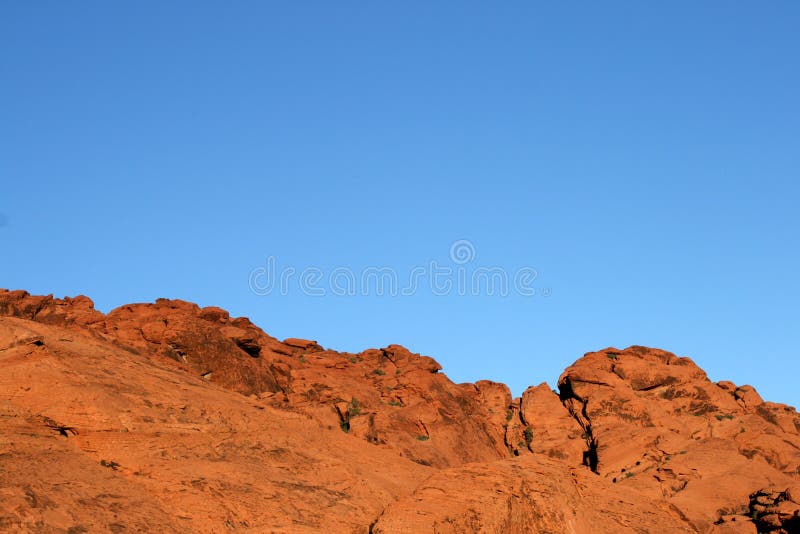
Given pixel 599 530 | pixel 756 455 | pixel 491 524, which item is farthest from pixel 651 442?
pixel 491 524

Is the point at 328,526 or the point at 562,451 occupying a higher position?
the point at 562,451

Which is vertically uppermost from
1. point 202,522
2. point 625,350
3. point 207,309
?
point 625,350

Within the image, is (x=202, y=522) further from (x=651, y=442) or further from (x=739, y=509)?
(x=651, y=442)

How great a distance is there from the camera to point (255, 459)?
18.7 metres

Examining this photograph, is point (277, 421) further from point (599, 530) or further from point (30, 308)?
point (30, 308)

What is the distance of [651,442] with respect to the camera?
131ft

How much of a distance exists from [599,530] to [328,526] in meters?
6.60

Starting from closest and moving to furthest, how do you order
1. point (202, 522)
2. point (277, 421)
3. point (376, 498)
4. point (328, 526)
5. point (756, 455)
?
1. point (202, 522)
2. point (328, 526)
3. point (376, 498)
4. point (277, 421)
5. point (756, 455)

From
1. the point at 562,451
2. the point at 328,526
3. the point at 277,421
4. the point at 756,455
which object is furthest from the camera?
the point at 562,451

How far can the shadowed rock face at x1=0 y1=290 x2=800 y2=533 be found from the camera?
1594 centimetres

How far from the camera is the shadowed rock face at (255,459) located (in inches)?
627

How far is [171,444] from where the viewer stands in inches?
699

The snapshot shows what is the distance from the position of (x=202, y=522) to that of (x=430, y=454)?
19315mm

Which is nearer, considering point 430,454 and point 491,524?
point 491,524
